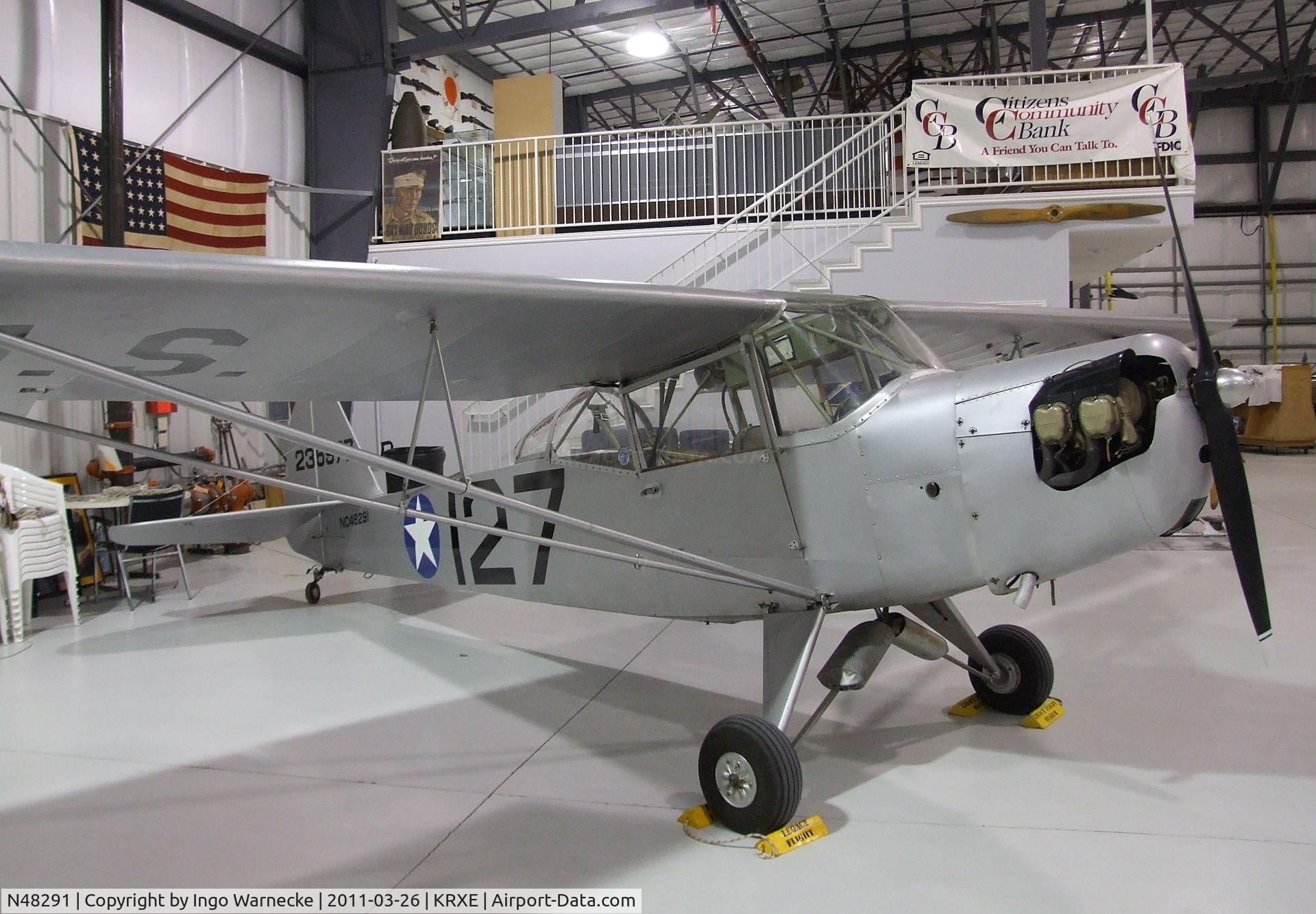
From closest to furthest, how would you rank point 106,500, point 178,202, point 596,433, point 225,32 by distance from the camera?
point 596,433, point 106,500, point 178,202, point 225,32

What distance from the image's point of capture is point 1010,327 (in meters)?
5.32

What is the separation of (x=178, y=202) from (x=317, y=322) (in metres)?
8.96

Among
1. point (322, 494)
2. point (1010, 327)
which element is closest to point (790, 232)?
point (1010, 327)

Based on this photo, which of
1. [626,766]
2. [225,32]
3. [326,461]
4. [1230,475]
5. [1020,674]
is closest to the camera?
[1230,475]

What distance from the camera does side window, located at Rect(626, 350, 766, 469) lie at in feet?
11.6

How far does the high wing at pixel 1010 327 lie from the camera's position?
4965 mm

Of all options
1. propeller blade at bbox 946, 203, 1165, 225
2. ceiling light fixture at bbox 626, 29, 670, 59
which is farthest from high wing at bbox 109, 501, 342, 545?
ceiling light fixture at bbox 626, 29, 670, 59

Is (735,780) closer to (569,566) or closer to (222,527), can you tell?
(569,566)

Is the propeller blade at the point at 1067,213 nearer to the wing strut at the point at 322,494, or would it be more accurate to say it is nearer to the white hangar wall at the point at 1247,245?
the wing strut at the point at 322,494

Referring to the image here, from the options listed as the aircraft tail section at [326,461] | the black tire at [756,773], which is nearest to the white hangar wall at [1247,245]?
the aircraft tail section at [326,461]

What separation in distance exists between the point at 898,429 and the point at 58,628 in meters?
6.40

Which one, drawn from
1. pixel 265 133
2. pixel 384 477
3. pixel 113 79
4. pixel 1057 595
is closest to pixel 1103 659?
pixel 1057 595

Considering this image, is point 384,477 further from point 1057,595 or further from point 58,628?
point 1057,595

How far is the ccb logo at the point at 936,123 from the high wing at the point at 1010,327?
11.1ft
